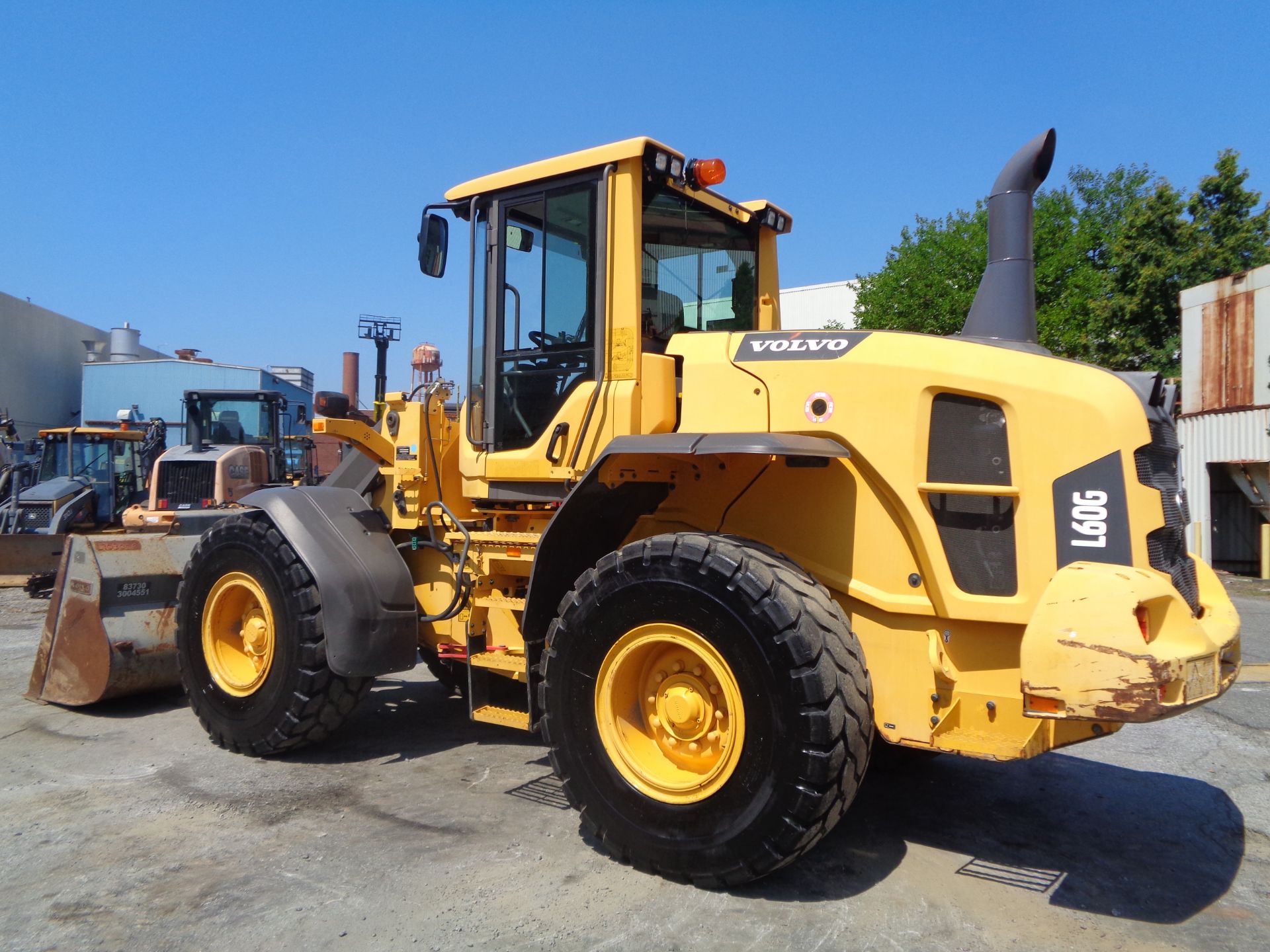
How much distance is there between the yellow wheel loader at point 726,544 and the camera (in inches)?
126

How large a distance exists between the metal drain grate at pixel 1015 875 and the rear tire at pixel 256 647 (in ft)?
10.5

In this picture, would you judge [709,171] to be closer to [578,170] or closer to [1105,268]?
[578,170]

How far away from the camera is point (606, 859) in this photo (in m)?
3.73

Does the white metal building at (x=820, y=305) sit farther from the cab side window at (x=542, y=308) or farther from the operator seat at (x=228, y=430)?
the cab side window at (x=542, y=308)

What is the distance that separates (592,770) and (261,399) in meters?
12.1

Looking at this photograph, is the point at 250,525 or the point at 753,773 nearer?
the point at 753,773

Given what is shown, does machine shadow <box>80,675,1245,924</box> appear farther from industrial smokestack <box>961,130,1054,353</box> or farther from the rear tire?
industrial smokestack <box>961,130,1054,353</box>

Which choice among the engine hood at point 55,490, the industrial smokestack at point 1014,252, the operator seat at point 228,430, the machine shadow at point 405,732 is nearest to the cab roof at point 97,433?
the engine hood at point 55,490

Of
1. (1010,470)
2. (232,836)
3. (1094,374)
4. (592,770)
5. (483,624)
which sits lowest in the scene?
(232,836)

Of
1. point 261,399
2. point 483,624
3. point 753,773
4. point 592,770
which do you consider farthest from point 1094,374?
point 261,399

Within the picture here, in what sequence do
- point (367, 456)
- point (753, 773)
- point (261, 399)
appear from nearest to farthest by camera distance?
point (753, 773) → point (367, 456) → point (261, 399)

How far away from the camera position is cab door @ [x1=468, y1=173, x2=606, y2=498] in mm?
4457

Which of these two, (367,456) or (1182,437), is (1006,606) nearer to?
(367,456)

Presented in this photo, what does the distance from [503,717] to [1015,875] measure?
7.58ft
